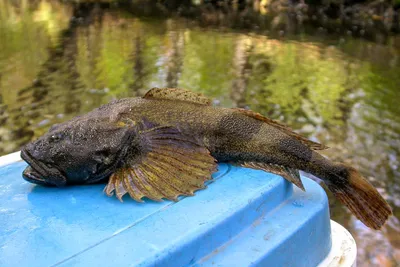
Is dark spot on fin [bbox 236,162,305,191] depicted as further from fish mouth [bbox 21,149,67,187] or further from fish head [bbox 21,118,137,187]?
fish mouth [bbox 21,149,67,187]


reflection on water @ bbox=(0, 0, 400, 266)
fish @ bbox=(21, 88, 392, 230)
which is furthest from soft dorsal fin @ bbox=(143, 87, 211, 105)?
reflection on water @ bbox=(0, 0, 400, 266)

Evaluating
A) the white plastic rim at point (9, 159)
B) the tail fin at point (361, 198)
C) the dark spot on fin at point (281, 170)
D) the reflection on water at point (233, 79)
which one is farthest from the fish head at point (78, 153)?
the reflection on water at point (233, 79)

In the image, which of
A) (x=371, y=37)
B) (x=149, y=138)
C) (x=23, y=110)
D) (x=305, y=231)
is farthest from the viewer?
(x=371, y=37)

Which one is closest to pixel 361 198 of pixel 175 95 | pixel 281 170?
pixel 281 170

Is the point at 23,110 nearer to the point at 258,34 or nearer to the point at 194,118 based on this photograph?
the point at 194,118

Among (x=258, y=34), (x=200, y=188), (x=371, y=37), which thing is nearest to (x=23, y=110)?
(x=200, y=188)
